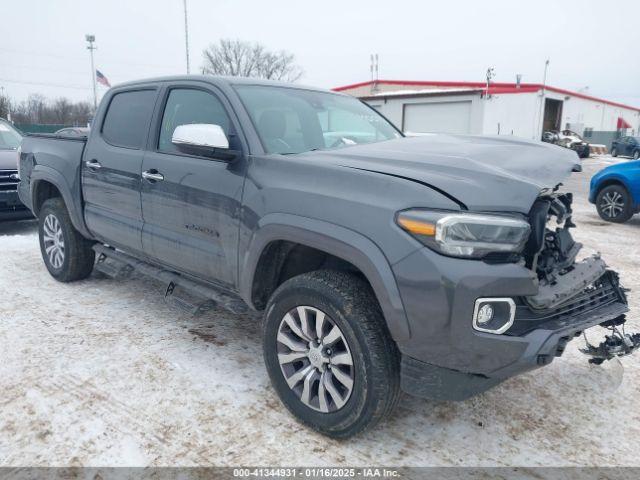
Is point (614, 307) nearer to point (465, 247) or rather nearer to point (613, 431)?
point (613, 431)

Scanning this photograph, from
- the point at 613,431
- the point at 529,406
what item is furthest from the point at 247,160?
the point at 613,431

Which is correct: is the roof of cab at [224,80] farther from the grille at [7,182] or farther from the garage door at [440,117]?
the garage door at [440,117]

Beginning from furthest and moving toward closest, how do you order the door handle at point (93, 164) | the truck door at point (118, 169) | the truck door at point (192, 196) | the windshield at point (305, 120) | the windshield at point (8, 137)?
1. the windshield at point (8, 137)
2. the door handle at point (93, 164)
3. the truck door at point (118, 169)
4. the windshield at point (305, 120)
5. the truck door at point (192, 196)

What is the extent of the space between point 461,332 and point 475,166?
829mm

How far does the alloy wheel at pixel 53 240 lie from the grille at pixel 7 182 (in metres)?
2.31

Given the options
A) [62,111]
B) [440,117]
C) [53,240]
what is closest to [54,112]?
[62,111]

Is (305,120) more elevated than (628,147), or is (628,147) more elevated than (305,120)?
(305,120)

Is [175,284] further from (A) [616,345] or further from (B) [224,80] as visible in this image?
(A) [616,345]

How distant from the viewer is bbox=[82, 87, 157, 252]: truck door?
381 centimetres

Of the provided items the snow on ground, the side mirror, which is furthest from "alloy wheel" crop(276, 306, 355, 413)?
the side mirror

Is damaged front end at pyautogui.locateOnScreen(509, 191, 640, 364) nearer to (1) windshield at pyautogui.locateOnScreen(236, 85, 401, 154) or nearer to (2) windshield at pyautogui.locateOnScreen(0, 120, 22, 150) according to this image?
(1) windshield at pyautogui.locateOnScreen(236, 85, 401, 154)

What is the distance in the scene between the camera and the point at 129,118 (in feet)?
13.3

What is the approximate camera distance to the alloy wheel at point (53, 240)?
4926 millimetres

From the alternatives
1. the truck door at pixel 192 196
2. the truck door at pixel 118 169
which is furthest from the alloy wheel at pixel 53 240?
the truck door at pixel 192 196
